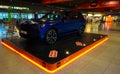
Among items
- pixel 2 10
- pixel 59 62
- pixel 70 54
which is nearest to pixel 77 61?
pixel 70 54

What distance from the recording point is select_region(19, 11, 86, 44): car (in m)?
4.59

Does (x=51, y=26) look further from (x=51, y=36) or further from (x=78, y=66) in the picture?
(x=78, y=66)

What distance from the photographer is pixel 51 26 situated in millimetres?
4816

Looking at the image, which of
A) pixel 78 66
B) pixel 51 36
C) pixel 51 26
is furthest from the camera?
pixel 51 36

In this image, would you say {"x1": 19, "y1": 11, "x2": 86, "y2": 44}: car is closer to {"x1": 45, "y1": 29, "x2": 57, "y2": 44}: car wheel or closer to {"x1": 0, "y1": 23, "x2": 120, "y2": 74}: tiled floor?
{"x1": 45, "y1": 29, "x2": 57, "y2": 44}: car wheel

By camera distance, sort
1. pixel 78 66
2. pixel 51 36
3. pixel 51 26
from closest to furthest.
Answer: pixel 78 66 → pixel 51 26 → pixel 51 36

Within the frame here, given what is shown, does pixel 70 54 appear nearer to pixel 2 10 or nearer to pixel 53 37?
pixel 53 37

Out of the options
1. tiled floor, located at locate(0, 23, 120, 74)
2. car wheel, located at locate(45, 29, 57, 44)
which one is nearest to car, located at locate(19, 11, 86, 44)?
car wheel, located at locate(45, 29, 57, 44)

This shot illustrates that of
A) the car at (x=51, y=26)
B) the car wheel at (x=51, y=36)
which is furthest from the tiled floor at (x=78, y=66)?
the car wheel at (x=51, y=36)

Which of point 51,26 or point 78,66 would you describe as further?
point 51,26

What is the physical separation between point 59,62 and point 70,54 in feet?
2.17

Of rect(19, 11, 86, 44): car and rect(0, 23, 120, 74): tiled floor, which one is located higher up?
rect(19, 11, 86, 44): car

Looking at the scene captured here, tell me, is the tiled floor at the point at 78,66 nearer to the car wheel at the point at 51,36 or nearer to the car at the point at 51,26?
the car at the point at 51,26

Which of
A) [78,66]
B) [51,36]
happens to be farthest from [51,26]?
[78,66]
